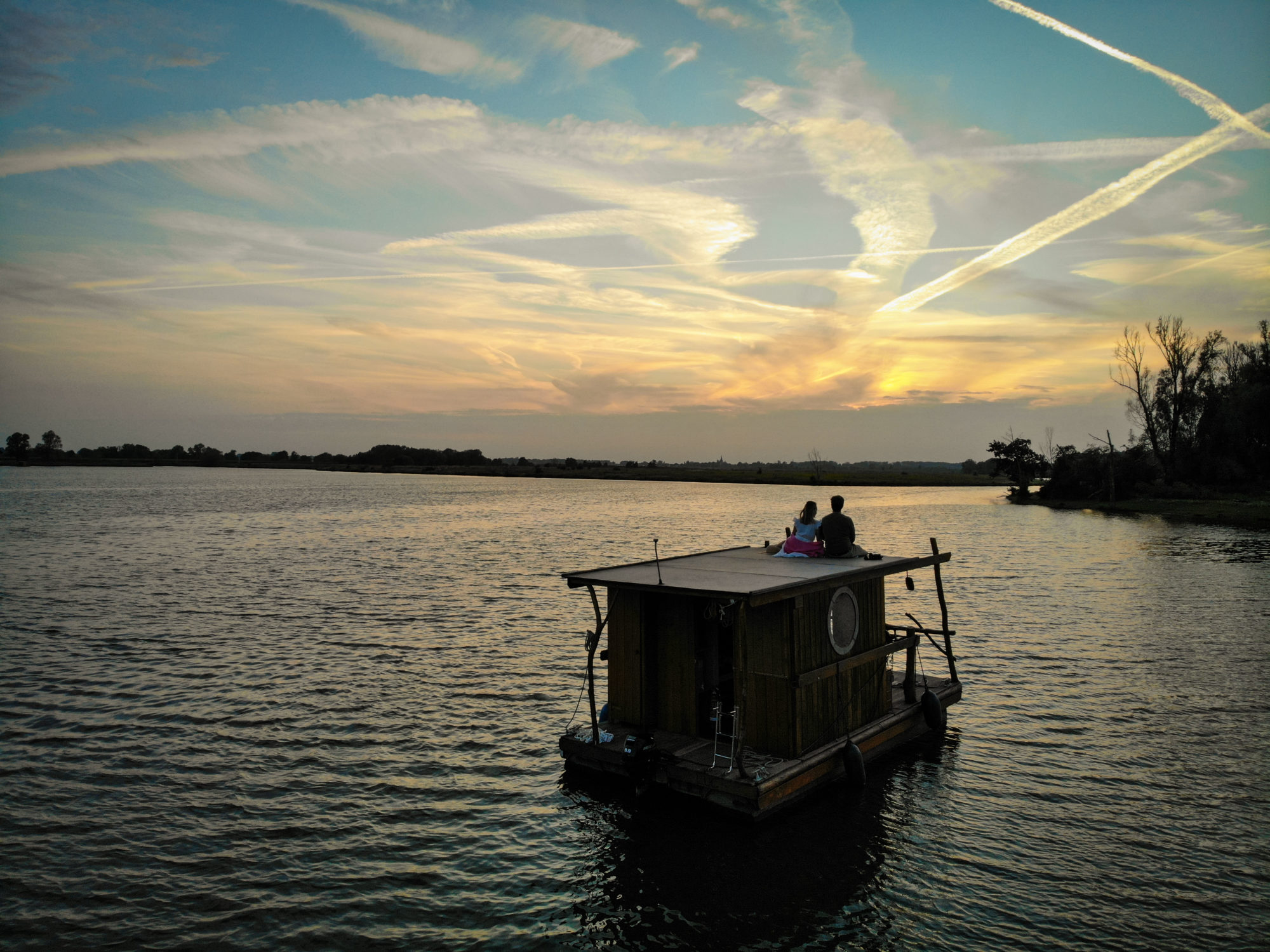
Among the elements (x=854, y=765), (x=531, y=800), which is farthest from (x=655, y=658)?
(x=854, y=765)

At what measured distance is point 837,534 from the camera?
15.4 meters

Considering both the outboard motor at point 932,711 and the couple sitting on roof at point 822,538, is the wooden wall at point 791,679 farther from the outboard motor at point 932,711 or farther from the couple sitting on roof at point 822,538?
the outboard motor at point 932,711

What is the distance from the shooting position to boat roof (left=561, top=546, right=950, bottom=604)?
476 inches

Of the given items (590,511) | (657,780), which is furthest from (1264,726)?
(590,511)

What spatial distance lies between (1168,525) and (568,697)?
6817 centimetres

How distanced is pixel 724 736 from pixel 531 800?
3.73 m

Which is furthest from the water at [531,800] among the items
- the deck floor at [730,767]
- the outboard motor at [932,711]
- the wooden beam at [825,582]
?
the wooden beam at [825,582]

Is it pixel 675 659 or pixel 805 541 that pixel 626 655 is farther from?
pixel 805 541

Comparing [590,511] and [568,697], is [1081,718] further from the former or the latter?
[590,511]

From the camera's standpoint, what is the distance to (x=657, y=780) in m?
12.4

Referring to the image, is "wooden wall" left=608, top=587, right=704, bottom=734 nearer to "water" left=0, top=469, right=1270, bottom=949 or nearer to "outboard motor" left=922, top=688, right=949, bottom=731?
"water" left=0, top=469, right=1270, bottom=949

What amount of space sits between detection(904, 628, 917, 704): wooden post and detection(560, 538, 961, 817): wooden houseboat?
2.93 ft

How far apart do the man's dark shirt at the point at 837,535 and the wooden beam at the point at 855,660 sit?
2.09m

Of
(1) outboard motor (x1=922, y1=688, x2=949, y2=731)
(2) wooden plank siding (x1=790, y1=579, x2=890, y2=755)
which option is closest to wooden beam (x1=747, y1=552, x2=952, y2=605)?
(2) wooden plank siding (x1=790, y1=579, x2=890, y2=755)
